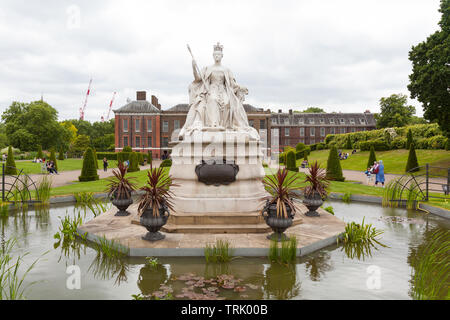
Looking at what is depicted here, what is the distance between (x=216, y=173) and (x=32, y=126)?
56289 mm

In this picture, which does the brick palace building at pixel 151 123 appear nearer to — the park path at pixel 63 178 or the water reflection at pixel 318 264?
the park path at pixel 63 178

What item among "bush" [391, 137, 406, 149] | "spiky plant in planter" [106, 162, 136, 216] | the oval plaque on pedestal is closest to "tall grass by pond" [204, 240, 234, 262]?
the oval plaque on pedestal

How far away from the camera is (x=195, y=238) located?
251 inches

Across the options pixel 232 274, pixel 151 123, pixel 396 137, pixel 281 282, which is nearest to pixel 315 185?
pixel 281 282

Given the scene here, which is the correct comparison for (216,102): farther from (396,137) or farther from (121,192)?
(396,137)

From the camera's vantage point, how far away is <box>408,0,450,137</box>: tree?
65.9ft

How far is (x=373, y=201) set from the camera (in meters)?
11.9

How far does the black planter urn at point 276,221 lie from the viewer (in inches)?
243

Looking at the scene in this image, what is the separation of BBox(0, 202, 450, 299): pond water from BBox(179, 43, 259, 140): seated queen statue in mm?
3900
